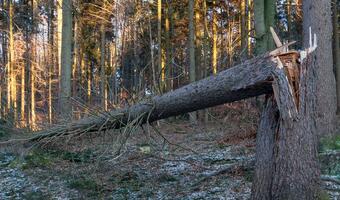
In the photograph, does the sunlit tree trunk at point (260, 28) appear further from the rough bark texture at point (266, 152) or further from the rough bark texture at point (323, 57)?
the rough bark texture at point (266, 152)

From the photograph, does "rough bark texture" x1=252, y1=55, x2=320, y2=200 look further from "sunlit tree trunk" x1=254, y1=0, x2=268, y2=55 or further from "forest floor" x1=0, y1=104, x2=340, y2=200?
"sunlit tree trunk" x1=254, y1=0, x2=268, y2=55

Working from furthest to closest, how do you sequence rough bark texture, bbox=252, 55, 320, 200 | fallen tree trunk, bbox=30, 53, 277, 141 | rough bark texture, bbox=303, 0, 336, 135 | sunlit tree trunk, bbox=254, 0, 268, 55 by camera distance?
sunlit tree trunk, bbox=254, 0, 268, 55 < rough bark texture, bbox=303, 0, 336, 135 < fallen tree trunk, bbox=30, 53, 277, 141 < rough bark texture, bbox=252, 55, 320, 200

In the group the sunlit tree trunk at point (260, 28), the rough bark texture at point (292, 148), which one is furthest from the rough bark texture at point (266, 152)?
the sunlit tree trunk at point (260, 28)

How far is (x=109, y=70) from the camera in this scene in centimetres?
2634

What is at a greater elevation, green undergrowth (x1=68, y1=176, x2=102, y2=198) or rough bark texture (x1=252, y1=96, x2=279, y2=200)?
rough bark texture (x1=252, y1=96, x2=279, y2=200)

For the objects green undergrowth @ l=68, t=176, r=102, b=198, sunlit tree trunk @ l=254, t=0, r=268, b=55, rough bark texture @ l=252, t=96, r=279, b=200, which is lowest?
green undergrowth @ l=68, t=176, r=102, b=198

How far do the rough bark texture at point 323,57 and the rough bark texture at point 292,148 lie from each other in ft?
10.6

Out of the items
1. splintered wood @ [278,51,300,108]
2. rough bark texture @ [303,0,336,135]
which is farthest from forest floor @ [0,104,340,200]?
splintered wood @ [278,51,300,108]

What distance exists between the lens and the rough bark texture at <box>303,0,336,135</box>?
720 centimetres

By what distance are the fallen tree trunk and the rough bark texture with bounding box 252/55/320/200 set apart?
0.27 meters

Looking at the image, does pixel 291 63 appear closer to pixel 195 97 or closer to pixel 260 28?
pixel 195 97

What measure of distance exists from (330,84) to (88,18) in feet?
52.0

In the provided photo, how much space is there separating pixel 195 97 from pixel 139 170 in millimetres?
3257

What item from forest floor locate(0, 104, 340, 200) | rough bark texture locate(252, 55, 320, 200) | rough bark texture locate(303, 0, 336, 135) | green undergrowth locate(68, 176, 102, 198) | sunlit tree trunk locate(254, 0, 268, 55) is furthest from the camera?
sunlit tree trunk locate(254, 0, 268, 55)
